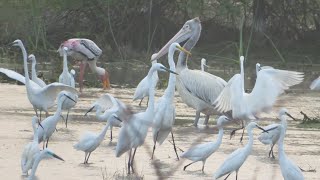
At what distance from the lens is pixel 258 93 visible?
13.0ft

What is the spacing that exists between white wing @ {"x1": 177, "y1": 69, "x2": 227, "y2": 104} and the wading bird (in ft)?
5.84

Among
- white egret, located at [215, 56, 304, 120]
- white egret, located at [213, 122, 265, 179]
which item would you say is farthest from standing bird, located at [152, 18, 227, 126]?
white egret, located at [213, 122, 265, 179]

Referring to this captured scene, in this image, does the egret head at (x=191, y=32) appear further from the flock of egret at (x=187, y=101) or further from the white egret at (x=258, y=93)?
the white egret at (x=258, y=93)

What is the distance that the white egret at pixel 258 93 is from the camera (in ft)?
9.26

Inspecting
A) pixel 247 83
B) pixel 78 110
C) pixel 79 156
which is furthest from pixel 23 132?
pixel 247 83

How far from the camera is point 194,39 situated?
14.3 m

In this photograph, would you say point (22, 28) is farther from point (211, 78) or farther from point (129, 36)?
point (211, 78)

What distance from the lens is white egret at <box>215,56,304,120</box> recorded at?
282 cm

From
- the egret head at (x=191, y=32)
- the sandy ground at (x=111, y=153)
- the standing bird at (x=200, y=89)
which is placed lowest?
the sandy ground at (x=111, y=153)

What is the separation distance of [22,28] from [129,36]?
3.01m

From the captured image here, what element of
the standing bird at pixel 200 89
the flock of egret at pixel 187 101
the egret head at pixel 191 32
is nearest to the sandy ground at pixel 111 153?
the flock of egret at pixel 187 101

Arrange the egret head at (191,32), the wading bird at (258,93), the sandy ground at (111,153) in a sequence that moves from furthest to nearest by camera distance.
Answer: the egret head at (191,32)
the sandy ground at (111,153)
the wading bird at (258,93)

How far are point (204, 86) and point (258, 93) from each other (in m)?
8.90

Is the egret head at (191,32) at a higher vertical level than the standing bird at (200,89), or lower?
higher
